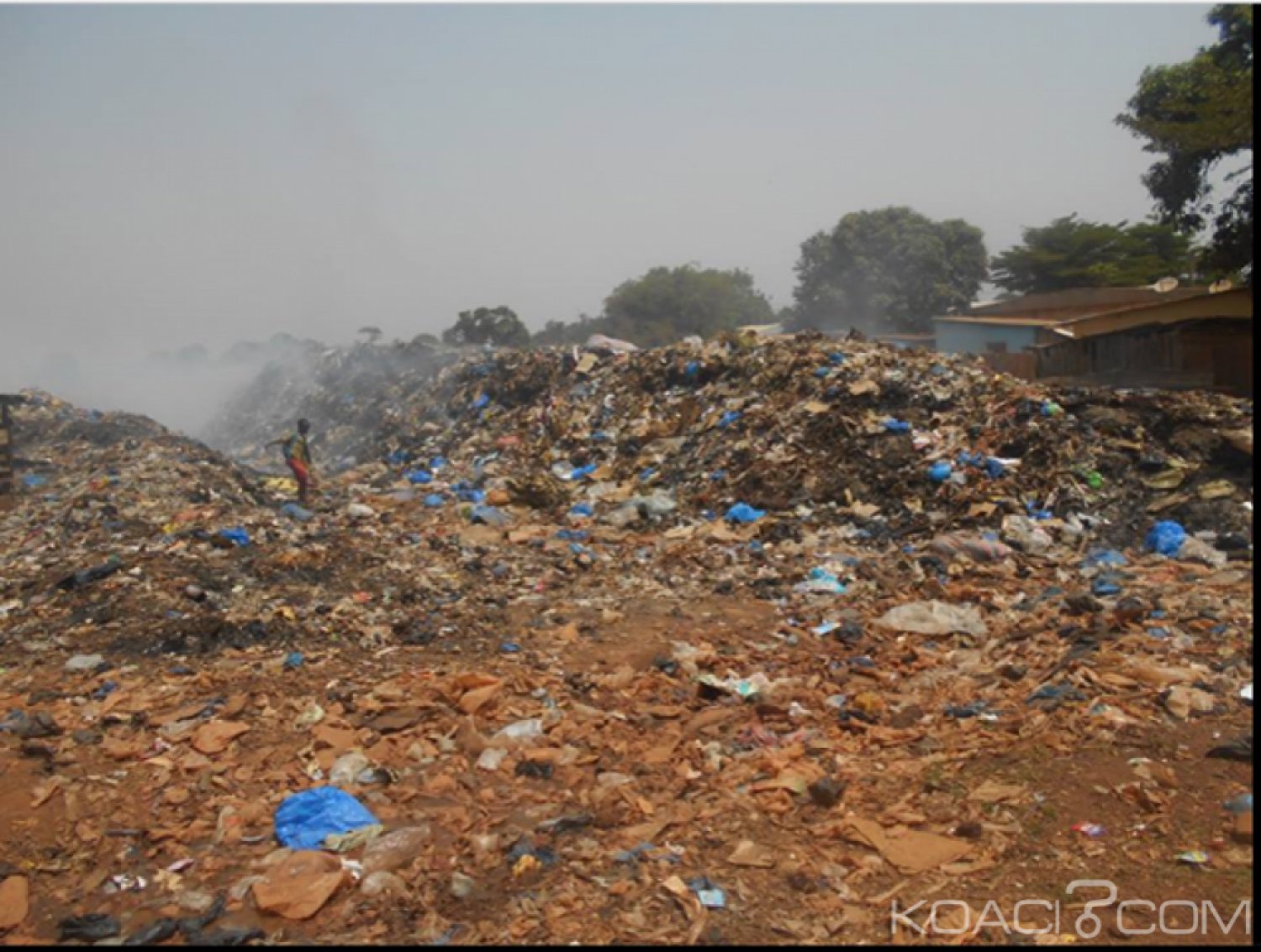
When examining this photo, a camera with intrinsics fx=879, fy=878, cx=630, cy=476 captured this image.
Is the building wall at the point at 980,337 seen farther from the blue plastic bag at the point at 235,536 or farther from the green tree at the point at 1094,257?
the blue plastic bag at the point at 235,536

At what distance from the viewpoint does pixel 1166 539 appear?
20.6ft

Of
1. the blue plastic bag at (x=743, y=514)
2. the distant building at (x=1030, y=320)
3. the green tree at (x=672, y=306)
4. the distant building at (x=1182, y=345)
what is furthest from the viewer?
the green tree at (x=672, y=306)

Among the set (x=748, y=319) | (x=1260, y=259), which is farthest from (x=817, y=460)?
(x=748, y=319)

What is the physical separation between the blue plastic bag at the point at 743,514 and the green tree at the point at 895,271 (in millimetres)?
25553

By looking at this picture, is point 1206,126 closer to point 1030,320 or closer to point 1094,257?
point 1030,320

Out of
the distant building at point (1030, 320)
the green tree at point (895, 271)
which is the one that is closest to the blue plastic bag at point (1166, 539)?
the distant building at point (1030, 320)

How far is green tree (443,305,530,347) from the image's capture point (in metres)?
23.3

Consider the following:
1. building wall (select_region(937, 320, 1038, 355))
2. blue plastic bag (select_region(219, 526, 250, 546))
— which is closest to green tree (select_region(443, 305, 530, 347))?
building wall (select_region(937, 320, 1038, 355))

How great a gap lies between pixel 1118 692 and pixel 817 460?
4.94 metres

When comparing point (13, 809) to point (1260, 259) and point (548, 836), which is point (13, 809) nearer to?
point (548, 836)

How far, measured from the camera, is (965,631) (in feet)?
17.0

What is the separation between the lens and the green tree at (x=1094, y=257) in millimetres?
25406

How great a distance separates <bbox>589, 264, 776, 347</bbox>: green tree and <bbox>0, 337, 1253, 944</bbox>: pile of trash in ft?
66.1

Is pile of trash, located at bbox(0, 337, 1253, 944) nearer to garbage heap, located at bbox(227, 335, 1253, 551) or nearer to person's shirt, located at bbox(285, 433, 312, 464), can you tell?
garbage heap, located at bbox(227, 335, 1253, 551)
